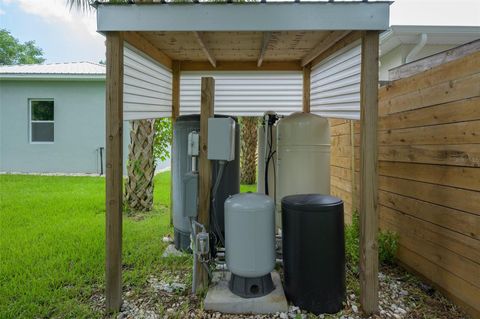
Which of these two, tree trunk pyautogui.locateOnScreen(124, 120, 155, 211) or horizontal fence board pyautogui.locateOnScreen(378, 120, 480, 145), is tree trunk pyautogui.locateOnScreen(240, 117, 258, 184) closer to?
tree trunk pyautogui.locateOnScreen(124, 120, 155, 211)

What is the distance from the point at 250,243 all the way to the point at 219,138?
0.87 metres

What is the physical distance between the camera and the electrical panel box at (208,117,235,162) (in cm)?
246

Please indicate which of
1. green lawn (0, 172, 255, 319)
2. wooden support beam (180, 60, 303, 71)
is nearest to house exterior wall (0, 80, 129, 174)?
green lawn (0, 172, 255, 319)

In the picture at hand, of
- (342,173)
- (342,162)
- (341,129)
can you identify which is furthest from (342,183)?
(341,129)

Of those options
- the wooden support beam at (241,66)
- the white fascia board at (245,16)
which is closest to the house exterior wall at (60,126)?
the wooden support beam at (241,66)

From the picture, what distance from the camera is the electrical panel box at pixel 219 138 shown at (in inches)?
96.8

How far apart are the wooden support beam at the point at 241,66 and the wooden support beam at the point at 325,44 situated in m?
0.32

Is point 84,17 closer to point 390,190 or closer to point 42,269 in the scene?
point 42,269

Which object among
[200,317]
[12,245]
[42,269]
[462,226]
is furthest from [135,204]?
[462,226]

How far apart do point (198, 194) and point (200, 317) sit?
92 cm

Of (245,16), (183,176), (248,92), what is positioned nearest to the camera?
(245,16)

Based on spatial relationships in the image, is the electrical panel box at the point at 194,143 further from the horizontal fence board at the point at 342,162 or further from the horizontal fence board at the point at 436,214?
the horizontal fence board at the point at 342,162

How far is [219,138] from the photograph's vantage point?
247cm

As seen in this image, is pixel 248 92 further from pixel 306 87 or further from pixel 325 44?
pixel 325 44
